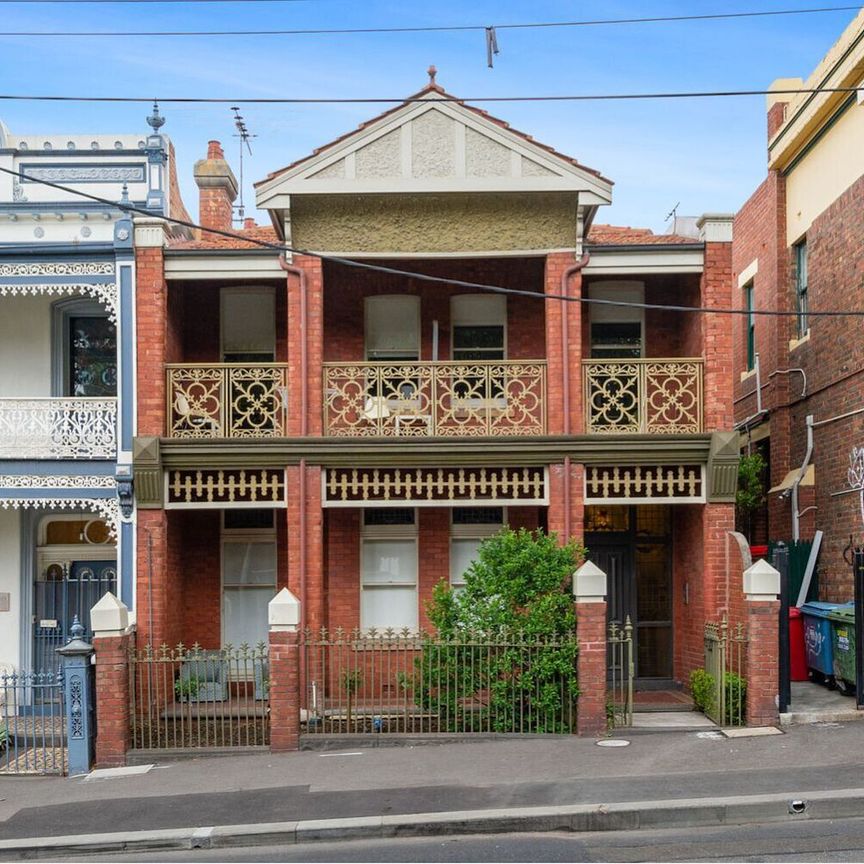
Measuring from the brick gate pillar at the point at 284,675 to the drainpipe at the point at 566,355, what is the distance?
3.98 m

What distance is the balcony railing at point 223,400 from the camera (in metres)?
15.7

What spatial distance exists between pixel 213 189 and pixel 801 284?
9972 millimetres

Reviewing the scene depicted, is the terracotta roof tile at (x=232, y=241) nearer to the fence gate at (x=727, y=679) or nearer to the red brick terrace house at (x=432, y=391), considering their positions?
the red brick terrace house at (x=432, y=391)

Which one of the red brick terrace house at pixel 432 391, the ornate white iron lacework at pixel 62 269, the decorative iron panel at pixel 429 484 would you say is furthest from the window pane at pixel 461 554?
the ornate white iron lacework at pixel 62 269

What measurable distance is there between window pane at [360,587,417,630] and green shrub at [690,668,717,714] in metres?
4.16

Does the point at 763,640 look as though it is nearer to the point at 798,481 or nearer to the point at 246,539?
the point at 798,481

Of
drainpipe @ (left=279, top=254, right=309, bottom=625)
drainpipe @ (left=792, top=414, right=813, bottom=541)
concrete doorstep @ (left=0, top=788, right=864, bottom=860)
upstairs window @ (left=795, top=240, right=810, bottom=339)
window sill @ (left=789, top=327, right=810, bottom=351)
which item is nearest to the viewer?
concrete doorstep @ (left=0, top=788, right=864, bottom=860)

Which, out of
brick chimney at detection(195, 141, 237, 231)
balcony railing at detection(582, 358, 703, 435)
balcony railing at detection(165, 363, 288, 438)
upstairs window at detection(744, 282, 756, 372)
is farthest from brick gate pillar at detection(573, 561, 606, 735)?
upstairs window at detection(744, 282, 756, 372)

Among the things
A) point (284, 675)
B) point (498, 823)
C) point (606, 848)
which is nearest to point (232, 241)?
point (284, 675)

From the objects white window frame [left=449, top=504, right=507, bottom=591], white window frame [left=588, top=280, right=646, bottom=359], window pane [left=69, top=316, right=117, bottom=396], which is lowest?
white window frame [left=449, top=504, right=507, bottom=591]

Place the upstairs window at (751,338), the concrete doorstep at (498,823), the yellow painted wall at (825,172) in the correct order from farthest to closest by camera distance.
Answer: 1. the upstairs window at (751,338)
2. the yellow painted wall at (825,172)
3. the concrete doorstep at (498,823)

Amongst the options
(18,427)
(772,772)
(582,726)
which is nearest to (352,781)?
(582,726)

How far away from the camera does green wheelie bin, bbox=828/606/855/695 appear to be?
14477mm

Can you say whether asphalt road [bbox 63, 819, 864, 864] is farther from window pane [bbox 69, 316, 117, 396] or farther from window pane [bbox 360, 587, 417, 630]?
window pane [bbox 69, 316, 117, 396]
